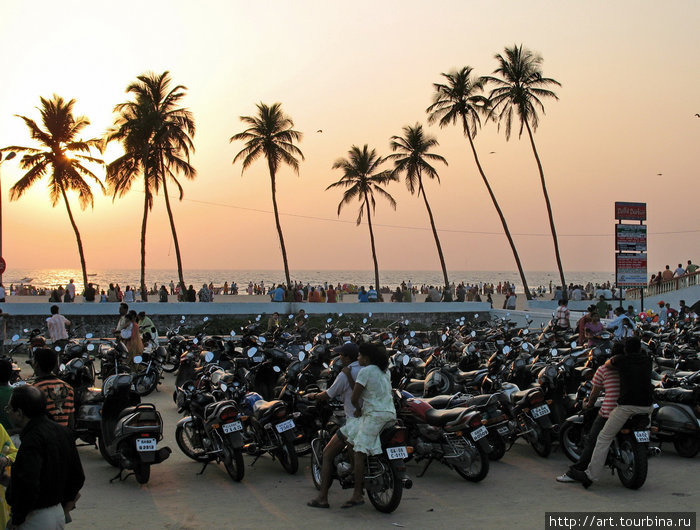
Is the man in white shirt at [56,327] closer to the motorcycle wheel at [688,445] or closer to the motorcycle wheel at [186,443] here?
the motorcycle wheel at [186,443]

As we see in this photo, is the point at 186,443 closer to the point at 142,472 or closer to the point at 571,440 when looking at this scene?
the point at 142,472

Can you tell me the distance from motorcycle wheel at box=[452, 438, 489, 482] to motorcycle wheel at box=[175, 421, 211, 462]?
298 centimetres

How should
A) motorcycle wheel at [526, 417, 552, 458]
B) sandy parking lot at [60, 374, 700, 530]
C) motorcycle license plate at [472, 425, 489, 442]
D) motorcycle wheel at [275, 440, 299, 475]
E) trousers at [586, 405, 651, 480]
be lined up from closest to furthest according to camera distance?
sandy parking lot at [60, 374, 700, 530] < trousers at [586, 405, 651, 480] < motorcycle license plate at [472, 425, 489, 442] < motorcycle wheel at [275, 440, 299, 475] < motorcycle wheel at [526, 417, 552, 458]

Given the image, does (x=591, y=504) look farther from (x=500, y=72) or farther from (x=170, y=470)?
(x=500, y=72)

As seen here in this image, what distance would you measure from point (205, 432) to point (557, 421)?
4244 mm

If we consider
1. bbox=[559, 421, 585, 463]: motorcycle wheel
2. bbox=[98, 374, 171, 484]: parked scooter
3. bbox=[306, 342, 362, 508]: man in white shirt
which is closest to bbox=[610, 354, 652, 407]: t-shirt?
bbox=[559, 421, 585, 463]: motorcycle wheel

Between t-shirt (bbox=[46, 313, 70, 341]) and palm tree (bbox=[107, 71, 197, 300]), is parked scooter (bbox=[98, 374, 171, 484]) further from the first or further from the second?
palm tree (bbox=[107, 71, 197, 300])

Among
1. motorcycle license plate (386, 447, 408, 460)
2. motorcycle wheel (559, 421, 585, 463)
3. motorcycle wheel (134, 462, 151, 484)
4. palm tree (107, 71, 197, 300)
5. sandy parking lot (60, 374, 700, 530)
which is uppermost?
palm tree (107, 71, 197, 300)

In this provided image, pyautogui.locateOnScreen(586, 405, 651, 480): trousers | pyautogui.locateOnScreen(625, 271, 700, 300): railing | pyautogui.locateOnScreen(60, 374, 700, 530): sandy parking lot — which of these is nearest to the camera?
pyautogui.locateOnScreen(60, 374, 700, 530): sandy parking lot

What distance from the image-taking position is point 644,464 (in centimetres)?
701

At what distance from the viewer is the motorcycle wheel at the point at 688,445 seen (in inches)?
336

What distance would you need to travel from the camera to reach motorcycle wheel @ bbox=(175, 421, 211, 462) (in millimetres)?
8220

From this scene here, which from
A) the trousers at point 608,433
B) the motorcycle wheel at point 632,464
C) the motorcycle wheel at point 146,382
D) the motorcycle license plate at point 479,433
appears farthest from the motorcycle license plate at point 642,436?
the motorcycle wheel at point 146,382

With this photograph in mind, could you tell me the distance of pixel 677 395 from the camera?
28.5ft
